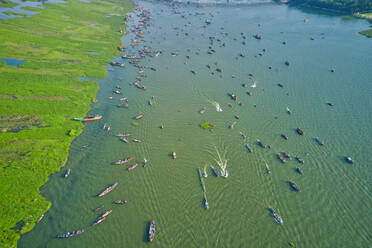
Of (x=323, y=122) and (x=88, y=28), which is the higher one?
(x=88, y=28)

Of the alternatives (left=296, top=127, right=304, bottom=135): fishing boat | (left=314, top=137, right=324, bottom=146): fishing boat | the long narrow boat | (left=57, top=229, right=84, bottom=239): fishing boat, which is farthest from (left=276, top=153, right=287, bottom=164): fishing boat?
(left=57, top=229, right=84, bottom=239): fishing boat

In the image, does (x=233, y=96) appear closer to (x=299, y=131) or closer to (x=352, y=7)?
(x=299, y=131)

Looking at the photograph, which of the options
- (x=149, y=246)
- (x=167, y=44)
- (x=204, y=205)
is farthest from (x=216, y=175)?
(x=167, y=44)

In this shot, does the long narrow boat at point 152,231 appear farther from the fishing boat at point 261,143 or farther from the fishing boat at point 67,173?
the fishing boat at point 261,143

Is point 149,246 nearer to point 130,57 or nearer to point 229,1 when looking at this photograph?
point 130,57

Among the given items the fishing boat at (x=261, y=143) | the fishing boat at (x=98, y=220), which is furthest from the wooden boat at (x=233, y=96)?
the fishing boat at (x=98, y=220)

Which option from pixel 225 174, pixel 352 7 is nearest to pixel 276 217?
pixel 225 174

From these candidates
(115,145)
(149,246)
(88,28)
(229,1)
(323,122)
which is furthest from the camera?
(229,1)
